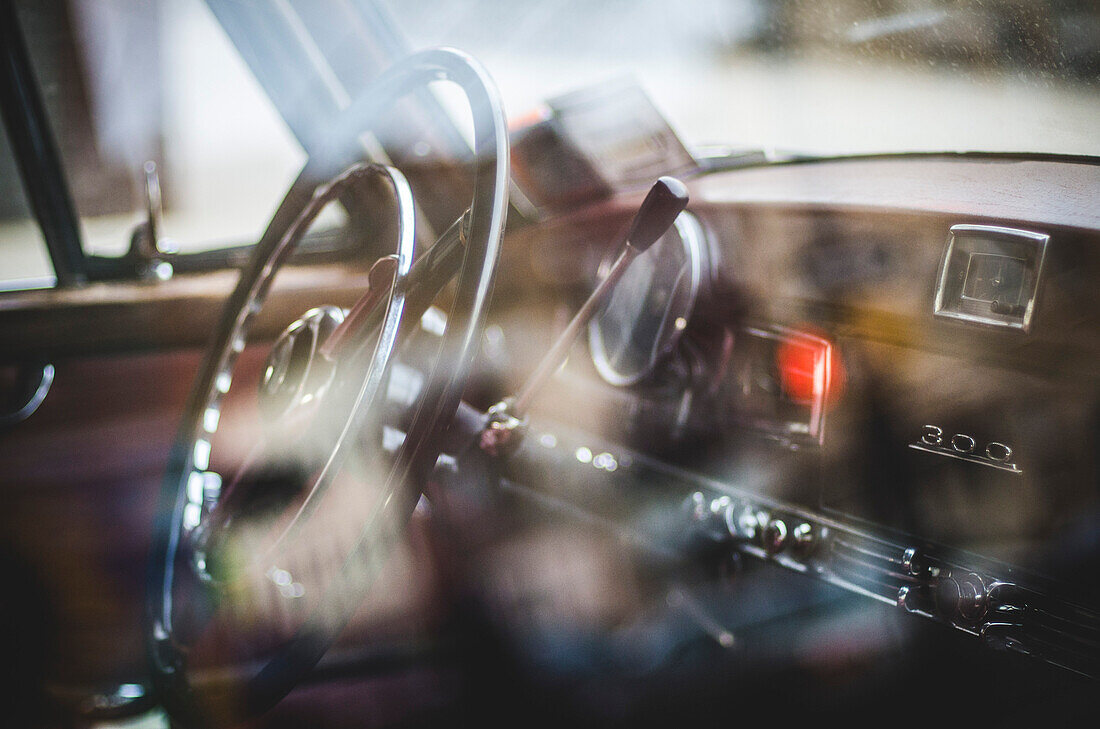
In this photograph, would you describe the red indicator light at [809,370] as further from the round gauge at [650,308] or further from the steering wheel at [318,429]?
the steering wheel at [318,429]

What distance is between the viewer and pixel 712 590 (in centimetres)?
120

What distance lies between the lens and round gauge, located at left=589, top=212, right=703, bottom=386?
39.7 inches

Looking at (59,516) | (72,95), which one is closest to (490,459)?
(59,516)

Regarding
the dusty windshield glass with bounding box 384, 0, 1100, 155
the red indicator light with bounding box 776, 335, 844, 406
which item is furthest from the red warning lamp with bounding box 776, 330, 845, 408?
the dusty windshield glass with bounding box 384, 0, 1100, 155

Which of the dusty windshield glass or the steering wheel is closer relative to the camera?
the steering wheel

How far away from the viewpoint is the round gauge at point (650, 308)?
1.01m

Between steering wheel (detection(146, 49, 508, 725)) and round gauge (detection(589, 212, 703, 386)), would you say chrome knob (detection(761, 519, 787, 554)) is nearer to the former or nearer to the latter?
round gauge (detection(589, 212, 703, 386))

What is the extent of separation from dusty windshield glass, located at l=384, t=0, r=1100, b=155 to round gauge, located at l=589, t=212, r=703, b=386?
291 mm

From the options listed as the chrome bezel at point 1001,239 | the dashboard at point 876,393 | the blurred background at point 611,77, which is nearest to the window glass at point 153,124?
the blurred background at point 611,77

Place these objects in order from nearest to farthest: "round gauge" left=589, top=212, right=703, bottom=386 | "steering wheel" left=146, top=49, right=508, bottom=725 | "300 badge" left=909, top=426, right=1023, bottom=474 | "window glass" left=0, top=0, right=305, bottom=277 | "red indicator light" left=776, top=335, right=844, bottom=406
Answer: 1. "steering wheel" left=146, top=49, right=508, bottom=725
2. "300 badge" left=909, top=426, right=1023, bottom=474
3. "red indicator light" left=776, top=335, right=844, bottom=406
4. "round gauge" left=589, top=212, right=703, bottom=386
5. "window glass" left=0, top=0, right=305, bottom=277

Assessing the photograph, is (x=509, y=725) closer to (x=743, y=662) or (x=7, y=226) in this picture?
(x=743, y=662)

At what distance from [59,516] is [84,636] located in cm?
22

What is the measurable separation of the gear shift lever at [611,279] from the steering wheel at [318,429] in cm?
11

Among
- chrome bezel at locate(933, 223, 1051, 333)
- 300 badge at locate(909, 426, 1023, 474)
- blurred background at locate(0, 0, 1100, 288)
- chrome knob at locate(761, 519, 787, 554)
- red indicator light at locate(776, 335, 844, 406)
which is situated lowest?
chrome knob at locate(761, 519, 787, 554)
